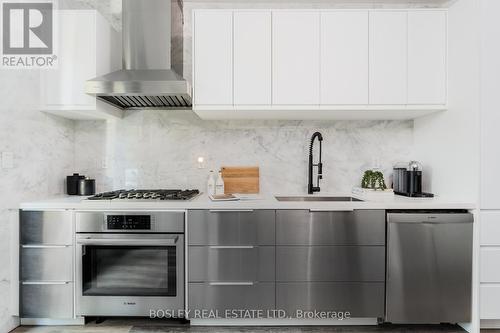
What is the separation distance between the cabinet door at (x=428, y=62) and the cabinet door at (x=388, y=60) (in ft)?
0.20

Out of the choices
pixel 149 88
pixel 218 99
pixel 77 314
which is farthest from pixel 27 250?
pixel 218 99

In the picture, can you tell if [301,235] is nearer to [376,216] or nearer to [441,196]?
[376,216]

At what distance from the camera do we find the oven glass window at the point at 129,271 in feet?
7.15

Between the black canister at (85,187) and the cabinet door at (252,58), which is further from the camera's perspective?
the black canister at (85,187)

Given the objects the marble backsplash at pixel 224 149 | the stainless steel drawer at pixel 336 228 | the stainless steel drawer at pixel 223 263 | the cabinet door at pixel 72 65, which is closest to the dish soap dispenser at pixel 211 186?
the marble backsplash at pixel 224 149

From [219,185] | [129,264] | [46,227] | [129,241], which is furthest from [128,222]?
[219,185]

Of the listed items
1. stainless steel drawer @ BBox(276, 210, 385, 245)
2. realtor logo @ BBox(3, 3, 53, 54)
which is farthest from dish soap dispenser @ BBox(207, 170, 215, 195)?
realtor logo @ BBox(3, 3, 53, 54)

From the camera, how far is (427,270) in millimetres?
2154

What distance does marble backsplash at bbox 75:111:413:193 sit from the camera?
9.39 feet

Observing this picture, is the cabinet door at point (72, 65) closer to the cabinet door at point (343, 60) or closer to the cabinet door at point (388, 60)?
the cabinet door at point (343, 60)

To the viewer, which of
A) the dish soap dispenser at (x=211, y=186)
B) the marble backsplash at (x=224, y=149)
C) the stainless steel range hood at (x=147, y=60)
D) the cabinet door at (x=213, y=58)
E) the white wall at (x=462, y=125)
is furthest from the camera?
the marble backsplash at (x=224, y=149)

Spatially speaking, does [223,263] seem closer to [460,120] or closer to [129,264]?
[129,264]

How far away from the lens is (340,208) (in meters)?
2.16

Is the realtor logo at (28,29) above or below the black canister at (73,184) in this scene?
above
